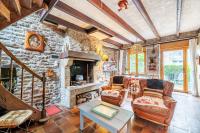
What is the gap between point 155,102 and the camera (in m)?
2.44

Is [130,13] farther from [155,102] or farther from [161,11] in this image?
[155,102]

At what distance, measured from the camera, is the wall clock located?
3.00 m

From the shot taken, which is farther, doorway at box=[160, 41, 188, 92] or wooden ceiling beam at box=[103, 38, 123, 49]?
wooden ceiling beam at box=[103, 38, 123, 49]

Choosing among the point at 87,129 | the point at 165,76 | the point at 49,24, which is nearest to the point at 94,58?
the point at 49,24

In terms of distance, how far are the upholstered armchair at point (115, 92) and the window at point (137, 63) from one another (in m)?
3.14

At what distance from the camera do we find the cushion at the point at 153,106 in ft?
7.21

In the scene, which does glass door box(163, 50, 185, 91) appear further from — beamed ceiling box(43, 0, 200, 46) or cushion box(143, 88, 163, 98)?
cushion box(143, 88, 163, 98)

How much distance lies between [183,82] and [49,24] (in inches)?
264

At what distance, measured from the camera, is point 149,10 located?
2.86 m

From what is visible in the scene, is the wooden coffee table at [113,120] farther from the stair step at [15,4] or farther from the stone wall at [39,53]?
the stair step at [15,4]

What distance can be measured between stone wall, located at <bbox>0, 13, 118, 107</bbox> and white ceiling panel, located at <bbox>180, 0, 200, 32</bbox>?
129 inches

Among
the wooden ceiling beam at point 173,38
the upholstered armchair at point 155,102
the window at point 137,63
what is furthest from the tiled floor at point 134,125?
the window at point 137,63

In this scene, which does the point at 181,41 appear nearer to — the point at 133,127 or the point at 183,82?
the point at 183,82

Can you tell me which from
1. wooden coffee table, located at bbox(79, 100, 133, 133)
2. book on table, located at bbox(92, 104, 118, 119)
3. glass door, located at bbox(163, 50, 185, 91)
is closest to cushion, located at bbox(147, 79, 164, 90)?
wooden coffee table, located at bbox(79, 100, 133, 133)
